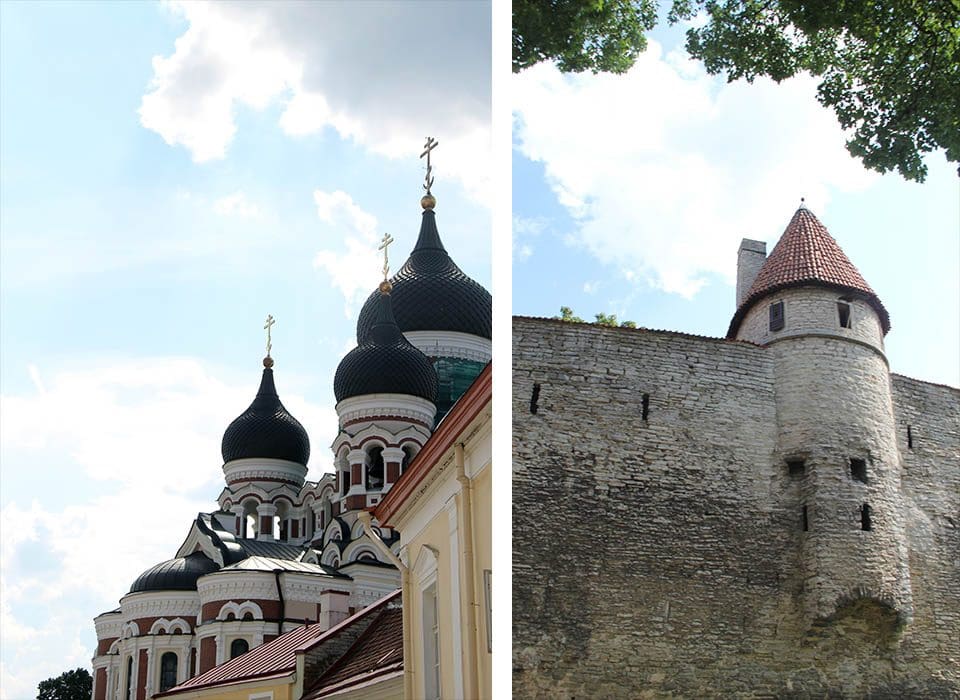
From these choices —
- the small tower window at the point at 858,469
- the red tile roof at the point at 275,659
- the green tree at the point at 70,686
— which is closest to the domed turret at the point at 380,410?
the green tree at the point at 70,686

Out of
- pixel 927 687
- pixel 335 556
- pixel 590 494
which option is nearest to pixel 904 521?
pixel 927 687

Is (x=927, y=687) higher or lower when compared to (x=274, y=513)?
lower

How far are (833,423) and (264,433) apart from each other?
946cm

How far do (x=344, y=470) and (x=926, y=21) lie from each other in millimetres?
10377

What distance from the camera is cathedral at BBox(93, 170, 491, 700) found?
13070mm

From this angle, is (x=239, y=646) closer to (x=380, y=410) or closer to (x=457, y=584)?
(x=380, y=410)

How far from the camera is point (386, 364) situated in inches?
552

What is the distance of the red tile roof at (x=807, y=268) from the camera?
332 inches

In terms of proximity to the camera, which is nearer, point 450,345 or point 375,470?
point 375,470

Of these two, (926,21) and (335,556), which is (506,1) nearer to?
(926,21)

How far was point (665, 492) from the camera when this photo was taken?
7.27 m

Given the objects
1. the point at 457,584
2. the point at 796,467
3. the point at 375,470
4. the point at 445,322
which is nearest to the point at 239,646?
the point at 375,470

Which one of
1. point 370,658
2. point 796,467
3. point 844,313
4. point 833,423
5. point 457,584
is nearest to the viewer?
point 457,584

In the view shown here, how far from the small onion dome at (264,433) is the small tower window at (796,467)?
9.30 metres
